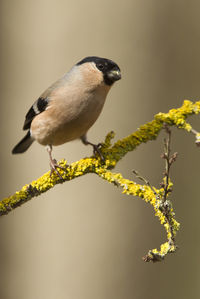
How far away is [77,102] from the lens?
2535 mm

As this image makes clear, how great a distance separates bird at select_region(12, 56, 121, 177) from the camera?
99.0 inches

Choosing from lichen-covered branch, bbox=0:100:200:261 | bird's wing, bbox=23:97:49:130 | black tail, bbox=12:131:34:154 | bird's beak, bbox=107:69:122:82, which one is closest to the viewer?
lichen-covered branch, bbox=0:100:200:261

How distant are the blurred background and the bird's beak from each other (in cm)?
107

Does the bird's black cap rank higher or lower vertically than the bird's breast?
higher

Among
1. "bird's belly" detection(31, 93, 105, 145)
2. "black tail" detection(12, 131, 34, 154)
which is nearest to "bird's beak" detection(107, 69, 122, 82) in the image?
"bird's belly" detection(31, 93, 105, 145)

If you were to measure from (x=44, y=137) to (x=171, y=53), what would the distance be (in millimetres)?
1598

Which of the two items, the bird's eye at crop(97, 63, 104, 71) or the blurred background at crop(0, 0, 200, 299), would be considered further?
the blurred background at crop(0, 0, 200, 299)

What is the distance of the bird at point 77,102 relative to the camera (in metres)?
2.51

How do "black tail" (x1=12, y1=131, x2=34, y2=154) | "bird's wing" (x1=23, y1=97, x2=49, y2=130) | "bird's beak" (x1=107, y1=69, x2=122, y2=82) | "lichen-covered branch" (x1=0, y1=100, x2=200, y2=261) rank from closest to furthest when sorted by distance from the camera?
1. "lichen-covered branch" (x1=0, y1=100, x2=200, y2=261)
2. "bird's beak" (x1=107, y1=69, x2=122, y2=82)
3. "bird's wing" (x1=23, y1=97, x2=49, y2=130)
4. "black tail" (x1=12, y1=131, x2=34, y2=154)

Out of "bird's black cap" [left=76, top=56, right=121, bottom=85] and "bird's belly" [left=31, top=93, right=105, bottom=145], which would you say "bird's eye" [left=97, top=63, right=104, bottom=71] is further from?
"bird's belly" [left=31, top=93, right=105, bottom=145]

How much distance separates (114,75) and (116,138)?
1.15 meters

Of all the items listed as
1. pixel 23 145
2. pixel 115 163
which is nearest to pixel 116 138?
pixel 23 145

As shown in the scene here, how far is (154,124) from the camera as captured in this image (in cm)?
196

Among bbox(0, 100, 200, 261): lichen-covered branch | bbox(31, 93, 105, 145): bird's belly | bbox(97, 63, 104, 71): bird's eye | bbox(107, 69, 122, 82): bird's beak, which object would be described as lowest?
bbox(0, 100, 200, 261): lichen-covered branch
